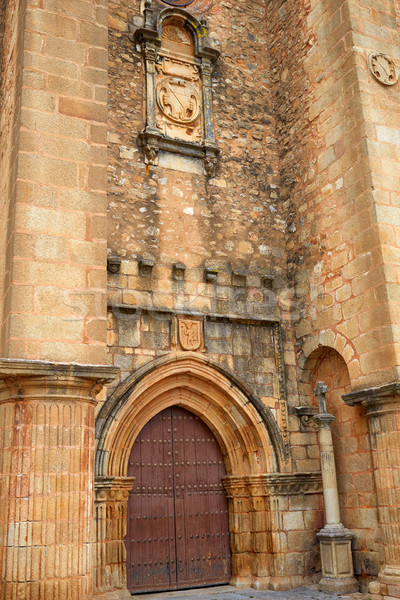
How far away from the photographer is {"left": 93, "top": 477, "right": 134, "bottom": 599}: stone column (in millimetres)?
6082

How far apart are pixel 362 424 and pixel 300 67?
188 inches

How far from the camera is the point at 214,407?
7.46m

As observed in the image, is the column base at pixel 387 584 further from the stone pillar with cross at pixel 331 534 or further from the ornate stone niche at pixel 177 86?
the ornate stone niche at pixel 177 86

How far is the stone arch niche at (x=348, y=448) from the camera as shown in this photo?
678 cm

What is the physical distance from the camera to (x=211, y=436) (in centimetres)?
757

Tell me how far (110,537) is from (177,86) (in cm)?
555

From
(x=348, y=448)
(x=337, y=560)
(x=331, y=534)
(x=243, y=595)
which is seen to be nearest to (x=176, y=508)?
(x=243, y=595)

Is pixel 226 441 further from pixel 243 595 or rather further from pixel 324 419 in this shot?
pixel 243 595

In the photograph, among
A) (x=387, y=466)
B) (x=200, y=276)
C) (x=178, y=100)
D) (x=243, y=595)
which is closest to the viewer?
(x=387, y=466)

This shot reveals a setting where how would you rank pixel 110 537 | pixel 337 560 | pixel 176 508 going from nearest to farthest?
pixel 110 537 < pixel 337 560 < pixel 176 508

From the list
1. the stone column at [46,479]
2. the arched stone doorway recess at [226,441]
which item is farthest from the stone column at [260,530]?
the stone column at [46,479]

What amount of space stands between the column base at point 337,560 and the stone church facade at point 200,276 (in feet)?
0.48

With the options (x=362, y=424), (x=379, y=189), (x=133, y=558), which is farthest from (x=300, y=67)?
(x=133, y=558)

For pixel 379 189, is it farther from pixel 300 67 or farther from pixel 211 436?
pixel 211 436
